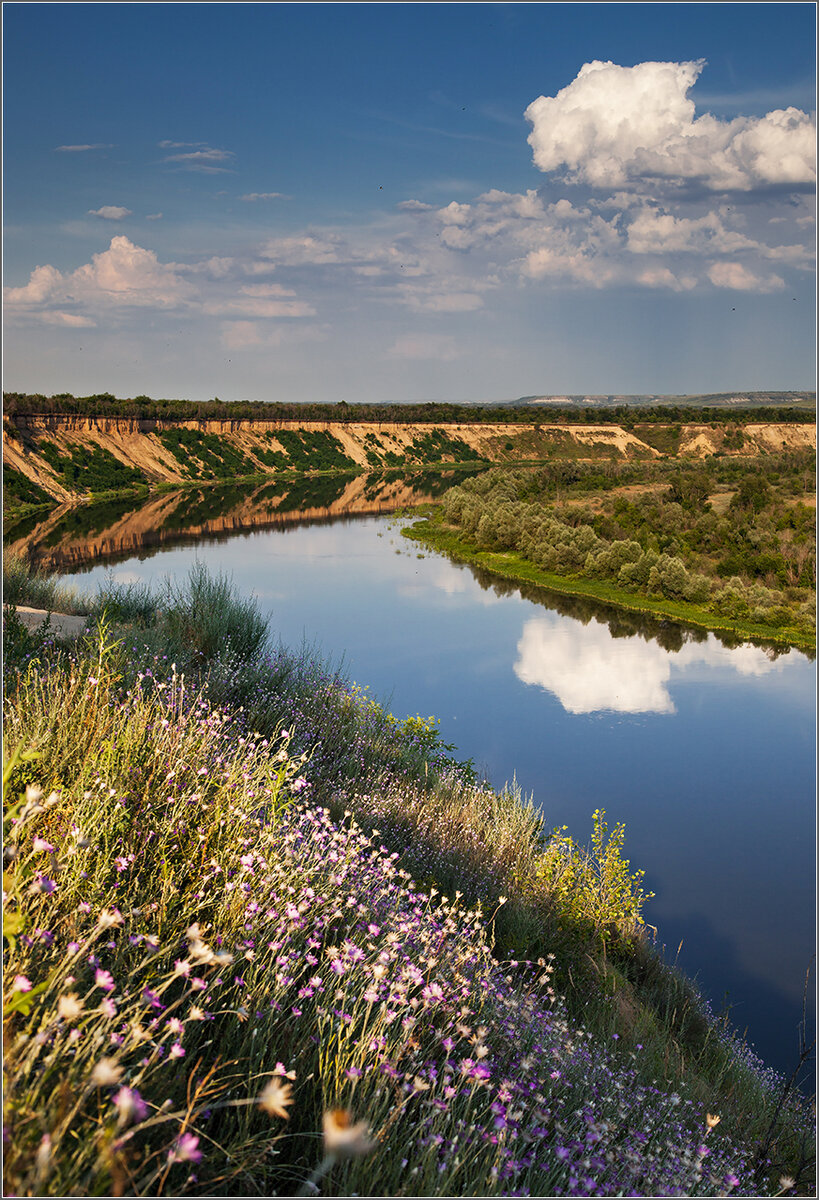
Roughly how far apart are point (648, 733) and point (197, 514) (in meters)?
30.8

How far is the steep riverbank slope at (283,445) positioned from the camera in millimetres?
45031

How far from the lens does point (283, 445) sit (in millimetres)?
69750

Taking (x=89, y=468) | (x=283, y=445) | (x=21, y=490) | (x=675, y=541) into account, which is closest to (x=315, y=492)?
(x=89, y=468)

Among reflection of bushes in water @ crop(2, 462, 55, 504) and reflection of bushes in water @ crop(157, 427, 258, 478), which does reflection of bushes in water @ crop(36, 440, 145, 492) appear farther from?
reflection of bushes in water @ crop(157, 427, 258, 478)

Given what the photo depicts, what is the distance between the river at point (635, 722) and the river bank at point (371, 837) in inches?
57.7

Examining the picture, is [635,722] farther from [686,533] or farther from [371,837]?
[686,533]

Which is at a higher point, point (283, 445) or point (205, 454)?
point (283, 445)

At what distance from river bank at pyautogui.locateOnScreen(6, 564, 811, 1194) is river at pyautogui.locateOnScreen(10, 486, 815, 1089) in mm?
1466

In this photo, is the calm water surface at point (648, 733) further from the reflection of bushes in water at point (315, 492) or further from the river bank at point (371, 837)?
the reflection of bushes in water at point (315, 492)

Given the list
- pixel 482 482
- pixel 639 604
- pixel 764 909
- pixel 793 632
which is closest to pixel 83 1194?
pixel 764 909

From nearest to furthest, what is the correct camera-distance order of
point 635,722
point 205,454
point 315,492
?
point 635,722 → point 315,492 → point 205,454

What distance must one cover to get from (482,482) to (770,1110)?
38.8 metres

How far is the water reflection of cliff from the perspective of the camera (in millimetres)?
27564

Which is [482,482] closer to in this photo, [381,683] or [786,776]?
[381,683]
